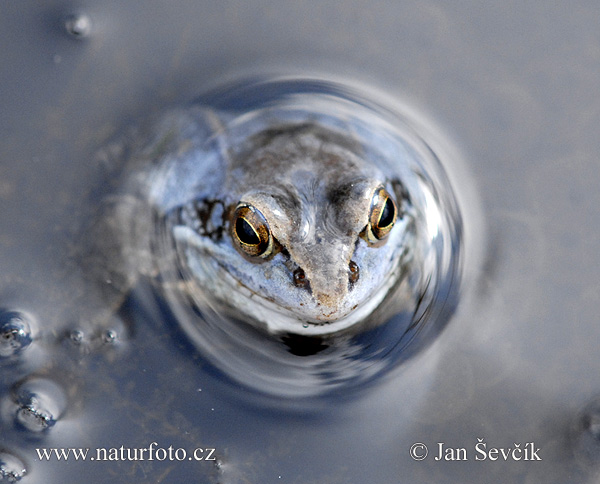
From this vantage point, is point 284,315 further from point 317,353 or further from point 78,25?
point 78,25

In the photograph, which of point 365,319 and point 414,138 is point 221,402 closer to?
point 365,319

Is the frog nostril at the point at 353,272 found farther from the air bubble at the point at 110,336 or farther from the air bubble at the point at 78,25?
the air bubble at the point at 78,25

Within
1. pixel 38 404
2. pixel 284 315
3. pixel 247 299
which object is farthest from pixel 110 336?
pixel 284 315

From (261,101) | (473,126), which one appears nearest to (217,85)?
(261,101)

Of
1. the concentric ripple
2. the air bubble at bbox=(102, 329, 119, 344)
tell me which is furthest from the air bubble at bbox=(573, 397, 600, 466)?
the air bubble at bbox=(102, 329, 119, 344)

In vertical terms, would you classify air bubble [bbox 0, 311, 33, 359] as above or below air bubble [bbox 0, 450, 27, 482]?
above

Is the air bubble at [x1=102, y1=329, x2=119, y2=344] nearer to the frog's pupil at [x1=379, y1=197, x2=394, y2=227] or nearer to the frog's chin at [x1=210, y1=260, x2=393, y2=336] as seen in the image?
the frog's chin at [x1=210, y1=260, x2=393, y2=336]

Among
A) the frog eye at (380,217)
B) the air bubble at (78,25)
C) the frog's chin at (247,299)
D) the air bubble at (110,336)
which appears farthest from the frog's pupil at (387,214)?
the air bubble at (78,25)
